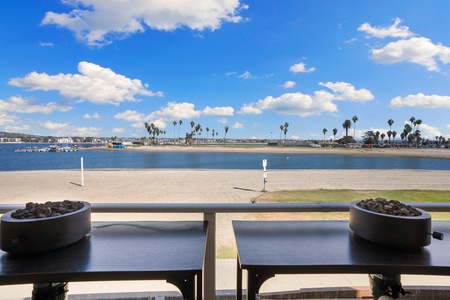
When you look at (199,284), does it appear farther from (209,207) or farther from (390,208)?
(390,208)

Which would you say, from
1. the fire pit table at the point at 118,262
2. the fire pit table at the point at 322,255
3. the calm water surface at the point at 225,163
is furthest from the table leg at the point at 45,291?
the calm water surface at the point at 225,163

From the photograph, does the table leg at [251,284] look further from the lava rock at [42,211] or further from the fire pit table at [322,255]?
the lava rock at [42,211]

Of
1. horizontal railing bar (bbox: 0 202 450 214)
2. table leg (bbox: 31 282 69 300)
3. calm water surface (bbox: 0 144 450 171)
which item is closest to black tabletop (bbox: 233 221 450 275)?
horizontal railing bar (bbox: 0 202 450 214)

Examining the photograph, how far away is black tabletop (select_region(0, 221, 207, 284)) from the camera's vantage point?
619 mm

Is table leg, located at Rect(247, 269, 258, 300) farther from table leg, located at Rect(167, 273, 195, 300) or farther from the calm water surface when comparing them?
the calm water surface

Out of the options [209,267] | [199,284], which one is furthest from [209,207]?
[199,284]

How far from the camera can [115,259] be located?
0.70 m

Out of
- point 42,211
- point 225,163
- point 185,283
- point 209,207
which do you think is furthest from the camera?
point 225,163

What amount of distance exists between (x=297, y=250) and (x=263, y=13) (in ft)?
13.0

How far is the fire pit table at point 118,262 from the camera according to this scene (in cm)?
62

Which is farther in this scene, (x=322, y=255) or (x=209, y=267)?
(x=209, y=267)

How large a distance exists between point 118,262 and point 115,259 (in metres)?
0.03

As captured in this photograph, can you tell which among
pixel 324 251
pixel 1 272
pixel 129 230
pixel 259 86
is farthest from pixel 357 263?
pixel 259 86

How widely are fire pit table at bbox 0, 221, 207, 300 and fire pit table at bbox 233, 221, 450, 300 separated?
0.47ft
